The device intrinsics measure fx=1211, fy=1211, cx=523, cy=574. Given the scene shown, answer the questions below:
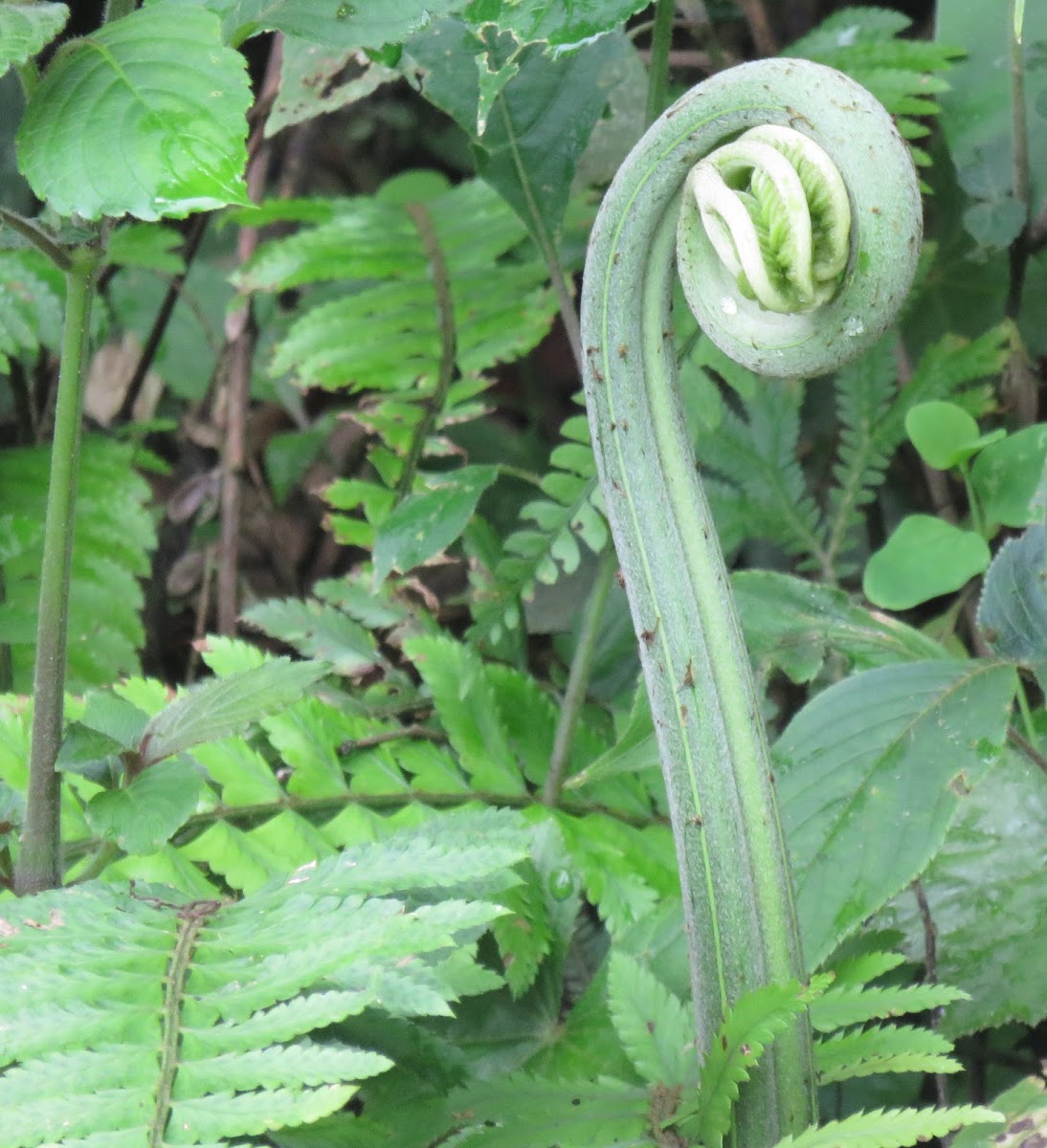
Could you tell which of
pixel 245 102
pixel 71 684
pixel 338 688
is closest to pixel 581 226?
pixel 338 688

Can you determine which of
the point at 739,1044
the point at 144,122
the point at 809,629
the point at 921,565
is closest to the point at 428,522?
the point at 809,629

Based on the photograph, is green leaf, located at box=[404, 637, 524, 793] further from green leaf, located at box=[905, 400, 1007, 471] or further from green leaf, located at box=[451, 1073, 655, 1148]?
green leaf, located at box=[905, 400, 1007, 471]

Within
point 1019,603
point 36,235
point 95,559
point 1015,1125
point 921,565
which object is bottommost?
point 1015,1125

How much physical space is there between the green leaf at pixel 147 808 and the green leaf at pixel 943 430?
2.81ft

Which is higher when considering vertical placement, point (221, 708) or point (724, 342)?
point (724, 342)

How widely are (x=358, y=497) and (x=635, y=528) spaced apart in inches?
35.7

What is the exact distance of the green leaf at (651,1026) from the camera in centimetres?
84

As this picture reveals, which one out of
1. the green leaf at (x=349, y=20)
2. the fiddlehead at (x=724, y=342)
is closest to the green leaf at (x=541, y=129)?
the green leaf at (x=349, y=20)

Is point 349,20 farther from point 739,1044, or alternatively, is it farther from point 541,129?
point 739,1044

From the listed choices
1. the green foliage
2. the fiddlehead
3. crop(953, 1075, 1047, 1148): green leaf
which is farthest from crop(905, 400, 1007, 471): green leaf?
the green foliage

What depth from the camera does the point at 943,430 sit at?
4.32ft

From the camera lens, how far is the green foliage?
1629 millimetres

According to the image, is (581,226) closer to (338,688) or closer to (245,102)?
(338,688)

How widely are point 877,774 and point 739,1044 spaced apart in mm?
333
